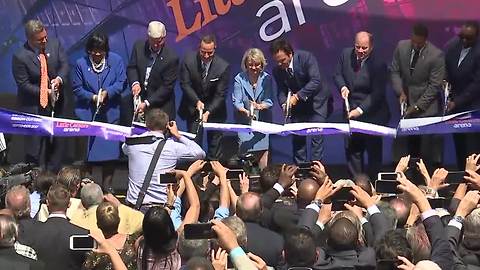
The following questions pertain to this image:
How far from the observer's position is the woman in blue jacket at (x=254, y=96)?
1157 centimetres

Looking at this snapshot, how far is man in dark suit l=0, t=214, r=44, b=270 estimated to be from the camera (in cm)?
641

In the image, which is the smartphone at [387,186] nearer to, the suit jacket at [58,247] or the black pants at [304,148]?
the suit jacket at [58,247]

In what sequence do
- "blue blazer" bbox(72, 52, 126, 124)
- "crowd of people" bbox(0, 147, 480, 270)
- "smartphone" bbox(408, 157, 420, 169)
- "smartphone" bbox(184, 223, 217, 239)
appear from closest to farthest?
1. "smartphone" bbox(184, 223, 217, 239)
2. "crowd of people" bbox(0, 147, 480, 270)
3. "smartphone" bbox(408, 157, 420, 169)
4. "blue blazer" bbox(72, 52, 126, 124)

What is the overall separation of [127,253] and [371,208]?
5.33 ft

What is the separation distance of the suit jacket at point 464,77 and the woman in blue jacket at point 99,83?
3528mm

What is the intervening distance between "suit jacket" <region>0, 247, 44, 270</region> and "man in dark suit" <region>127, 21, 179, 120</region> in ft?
17.2

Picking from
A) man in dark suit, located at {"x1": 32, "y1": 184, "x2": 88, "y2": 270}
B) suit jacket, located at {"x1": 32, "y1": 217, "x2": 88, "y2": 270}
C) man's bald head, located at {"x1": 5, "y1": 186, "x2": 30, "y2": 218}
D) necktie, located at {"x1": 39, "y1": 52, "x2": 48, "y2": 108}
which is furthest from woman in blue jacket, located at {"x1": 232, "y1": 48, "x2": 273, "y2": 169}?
suit jacket, located at {"x1": 32, "y1": 217, "x2": 88, "y2": 270}

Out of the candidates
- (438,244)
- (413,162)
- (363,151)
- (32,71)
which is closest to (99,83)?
(32,71)

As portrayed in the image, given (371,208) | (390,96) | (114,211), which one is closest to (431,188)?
(371,208)

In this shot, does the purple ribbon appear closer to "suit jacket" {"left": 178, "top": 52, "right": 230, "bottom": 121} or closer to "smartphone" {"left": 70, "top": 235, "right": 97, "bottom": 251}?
"suit jacket" {"left": 178, "top": 52, "right": 230, "bottom": 121}

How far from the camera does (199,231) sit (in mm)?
5680

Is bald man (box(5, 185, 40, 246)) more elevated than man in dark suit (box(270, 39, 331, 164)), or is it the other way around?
man in dark suit (box(270, 39, 331, 164))

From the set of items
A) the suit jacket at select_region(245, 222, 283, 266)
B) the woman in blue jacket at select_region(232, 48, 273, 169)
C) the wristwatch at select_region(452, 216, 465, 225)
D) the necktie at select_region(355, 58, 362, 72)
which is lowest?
the suit jacket at select_region(245, 222, 283, 266)

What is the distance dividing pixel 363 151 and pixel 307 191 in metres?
3.76
